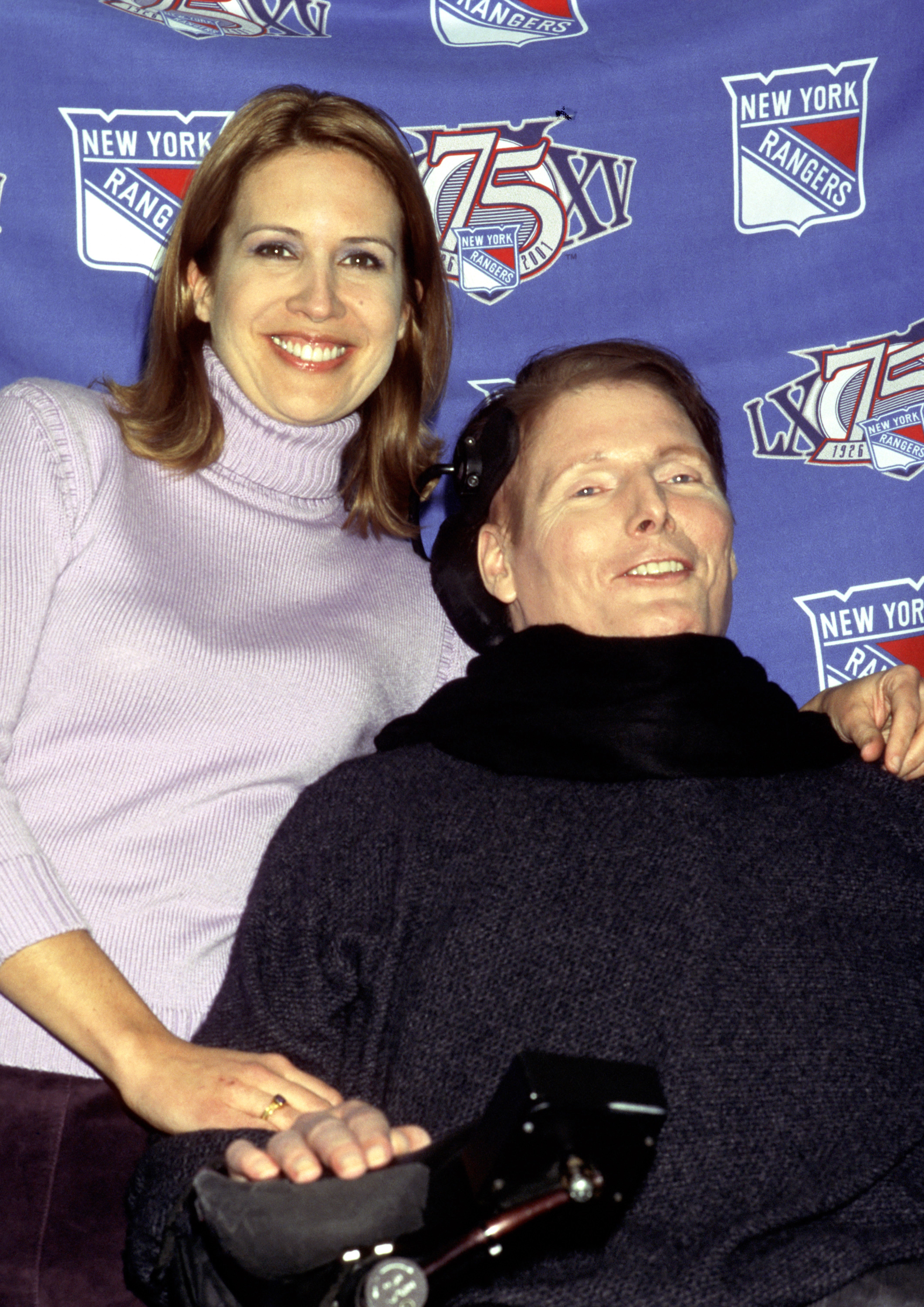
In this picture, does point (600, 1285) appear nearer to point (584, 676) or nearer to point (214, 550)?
point (584, 676)

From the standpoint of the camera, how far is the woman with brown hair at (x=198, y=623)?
5.30 ft

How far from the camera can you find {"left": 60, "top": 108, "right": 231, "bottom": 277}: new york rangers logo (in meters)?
2.29

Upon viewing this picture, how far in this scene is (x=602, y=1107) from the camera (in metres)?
1.01

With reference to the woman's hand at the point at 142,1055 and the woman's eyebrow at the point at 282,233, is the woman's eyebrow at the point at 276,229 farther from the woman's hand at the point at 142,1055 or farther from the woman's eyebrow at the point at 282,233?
the woman's hand at the point at 142,1055

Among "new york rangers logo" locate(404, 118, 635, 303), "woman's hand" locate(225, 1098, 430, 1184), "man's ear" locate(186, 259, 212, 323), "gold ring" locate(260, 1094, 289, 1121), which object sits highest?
"new york rangers logo" locate(404, 118, 635, 303)

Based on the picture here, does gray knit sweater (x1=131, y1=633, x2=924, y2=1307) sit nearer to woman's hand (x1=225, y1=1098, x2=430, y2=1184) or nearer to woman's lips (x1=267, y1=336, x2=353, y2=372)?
woman's hand (x1=225, y1=1098, x2=430, y2=1184)

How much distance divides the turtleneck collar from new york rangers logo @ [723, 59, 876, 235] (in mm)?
872

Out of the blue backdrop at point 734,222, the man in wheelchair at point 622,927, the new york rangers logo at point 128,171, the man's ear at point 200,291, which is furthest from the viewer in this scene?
the blue backdrop at point 734,222

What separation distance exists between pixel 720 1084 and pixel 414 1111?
0.32 meters

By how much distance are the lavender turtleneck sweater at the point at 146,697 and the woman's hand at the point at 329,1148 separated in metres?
0.43

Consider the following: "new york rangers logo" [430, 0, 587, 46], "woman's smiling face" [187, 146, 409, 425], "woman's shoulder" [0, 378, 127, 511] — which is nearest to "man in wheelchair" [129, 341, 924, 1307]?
"woman's smiling face" [187, 146, 409, 425]

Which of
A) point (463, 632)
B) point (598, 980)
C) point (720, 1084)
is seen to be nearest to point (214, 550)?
point (463, 632)

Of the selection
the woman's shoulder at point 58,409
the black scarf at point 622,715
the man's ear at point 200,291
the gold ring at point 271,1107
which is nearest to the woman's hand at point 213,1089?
the gold ring at point 271,1107

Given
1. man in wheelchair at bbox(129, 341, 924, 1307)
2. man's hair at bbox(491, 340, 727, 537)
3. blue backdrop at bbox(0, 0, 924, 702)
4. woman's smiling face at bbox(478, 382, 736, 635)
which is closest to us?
man in wheelchair at bbox(129, 341, 924, 1307)
